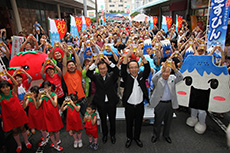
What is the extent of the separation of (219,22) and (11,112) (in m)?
5.30

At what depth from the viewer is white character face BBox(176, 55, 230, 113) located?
3320mm

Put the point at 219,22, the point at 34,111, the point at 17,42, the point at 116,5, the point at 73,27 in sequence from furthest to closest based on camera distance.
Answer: the point at 116,5
the point at 73,27
the point at 17,42
the point at 219,22
the point at 34,111

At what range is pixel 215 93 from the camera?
11.2 ft

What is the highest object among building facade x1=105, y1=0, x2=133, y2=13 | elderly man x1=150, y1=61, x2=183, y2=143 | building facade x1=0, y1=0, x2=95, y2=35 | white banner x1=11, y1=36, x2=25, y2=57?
building facade x1=105, y1=0, x2=133, y2=13

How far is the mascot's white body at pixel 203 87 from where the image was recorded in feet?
10.9

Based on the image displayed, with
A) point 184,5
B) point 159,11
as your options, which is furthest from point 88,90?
point 159,11

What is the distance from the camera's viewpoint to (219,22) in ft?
13.7

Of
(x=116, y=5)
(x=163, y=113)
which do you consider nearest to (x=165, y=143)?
(x=163, y=113)

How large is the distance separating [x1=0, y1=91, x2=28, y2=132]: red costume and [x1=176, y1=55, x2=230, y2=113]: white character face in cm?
345

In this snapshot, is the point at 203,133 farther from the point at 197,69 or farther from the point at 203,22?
the point at 203,22

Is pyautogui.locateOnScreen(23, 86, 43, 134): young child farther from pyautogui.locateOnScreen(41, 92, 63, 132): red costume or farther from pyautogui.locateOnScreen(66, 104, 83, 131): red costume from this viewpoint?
pyautogui.locateOnScreen(66, 104, 83, 131): red costume

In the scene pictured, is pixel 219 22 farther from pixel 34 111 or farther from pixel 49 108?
pixel 34 111

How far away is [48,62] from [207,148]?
3.86 metres

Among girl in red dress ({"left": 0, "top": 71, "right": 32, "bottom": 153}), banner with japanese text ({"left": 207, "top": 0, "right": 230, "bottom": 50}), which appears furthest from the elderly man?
girl in red dress ({"left": 0, "top": 71, "right": 32, "bottom": 153})
